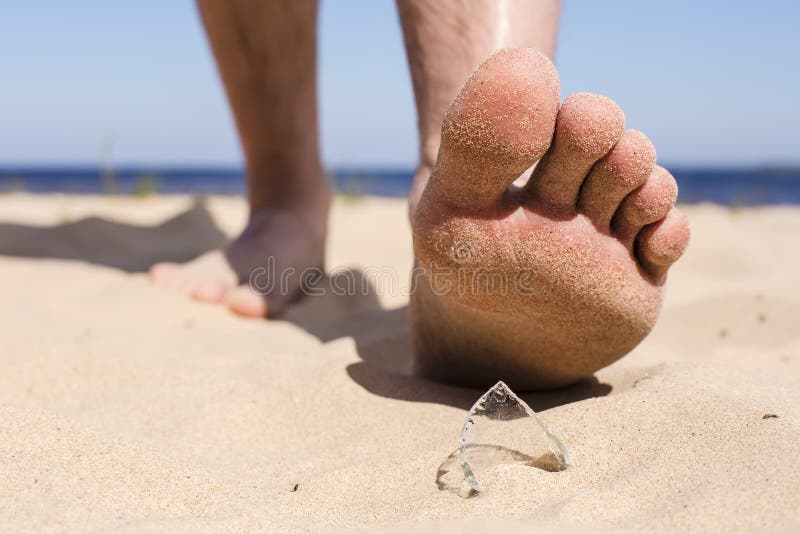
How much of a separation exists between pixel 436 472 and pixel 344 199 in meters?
3.51

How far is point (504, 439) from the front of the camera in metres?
0.83

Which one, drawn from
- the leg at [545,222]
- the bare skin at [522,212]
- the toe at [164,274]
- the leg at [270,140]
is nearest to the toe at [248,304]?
the leg at [270,140]

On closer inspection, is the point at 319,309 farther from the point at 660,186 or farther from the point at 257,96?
the point at 660,186

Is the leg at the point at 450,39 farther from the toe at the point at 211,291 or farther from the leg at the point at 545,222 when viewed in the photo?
the toe at the point at 211,291

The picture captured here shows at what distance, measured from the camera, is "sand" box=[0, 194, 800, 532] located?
0.66 metres

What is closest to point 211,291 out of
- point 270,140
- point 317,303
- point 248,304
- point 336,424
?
point 248,304

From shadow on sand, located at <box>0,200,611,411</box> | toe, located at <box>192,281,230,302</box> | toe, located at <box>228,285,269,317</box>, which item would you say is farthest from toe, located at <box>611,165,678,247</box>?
toe, located at <box>192,281,230,302</box>

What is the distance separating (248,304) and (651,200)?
1094 mm

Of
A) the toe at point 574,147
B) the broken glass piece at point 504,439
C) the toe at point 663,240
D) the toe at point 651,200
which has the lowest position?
the broken glass piece at point 504,439

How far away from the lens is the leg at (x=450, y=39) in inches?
44.2

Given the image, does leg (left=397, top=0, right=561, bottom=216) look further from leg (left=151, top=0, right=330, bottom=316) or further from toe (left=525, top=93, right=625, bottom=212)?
leg (left=151, top=0, right=330, bottom=316)

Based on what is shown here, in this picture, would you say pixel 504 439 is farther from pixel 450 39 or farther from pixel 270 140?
pixel 270 140

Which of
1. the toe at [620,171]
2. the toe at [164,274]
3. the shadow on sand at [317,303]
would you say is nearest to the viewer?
the toe at [620,171]

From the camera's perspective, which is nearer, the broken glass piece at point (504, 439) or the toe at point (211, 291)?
the broken glass piece at point (504, 439)
